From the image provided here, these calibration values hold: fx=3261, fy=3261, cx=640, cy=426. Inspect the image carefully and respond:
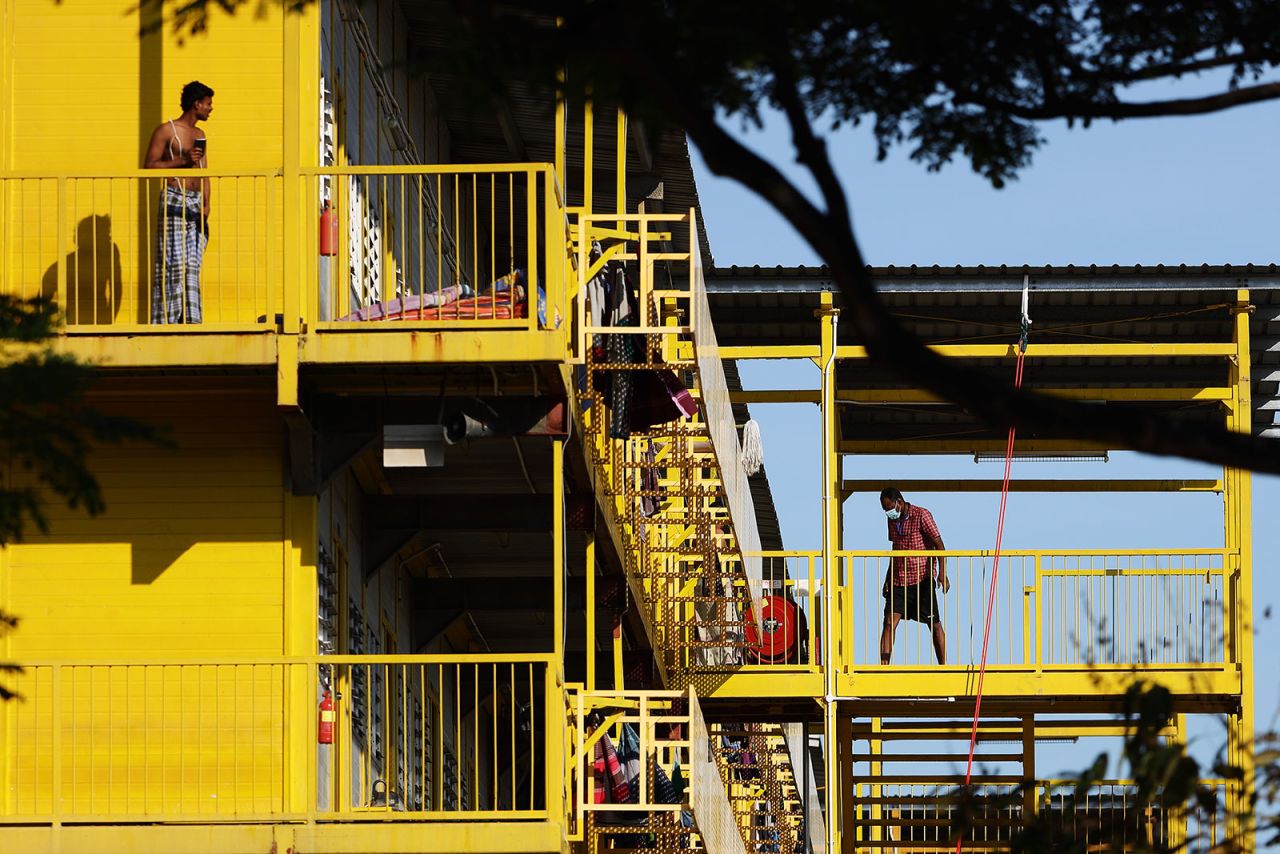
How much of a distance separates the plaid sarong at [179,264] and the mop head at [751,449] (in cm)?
1326

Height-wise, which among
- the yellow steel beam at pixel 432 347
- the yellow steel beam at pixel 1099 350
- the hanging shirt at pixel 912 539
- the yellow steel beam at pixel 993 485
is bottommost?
the hanging shirt at pixel 912 539

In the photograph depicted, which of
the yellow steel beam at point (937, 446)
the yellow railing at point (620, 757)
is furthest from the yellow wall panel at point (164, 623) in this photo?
the yellow steel beam at point (937, 446)

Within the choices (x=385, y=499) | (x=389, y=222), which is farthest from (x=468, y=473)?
(x=389, y=222)

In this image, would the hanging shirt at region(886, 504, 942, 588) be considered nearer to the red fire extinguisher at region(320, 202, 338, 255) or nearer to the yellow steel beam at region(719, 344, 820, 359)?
the yellow steel beam at region(719, 344, 820, 359)

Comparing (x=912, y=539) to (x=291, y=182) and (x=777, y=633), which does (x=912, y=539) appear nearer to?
(x=777, y=633)

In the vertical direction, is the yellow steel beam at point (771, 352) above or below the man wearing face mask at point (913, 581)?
above

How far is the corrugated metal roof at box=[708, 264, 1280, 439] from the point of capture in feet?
103

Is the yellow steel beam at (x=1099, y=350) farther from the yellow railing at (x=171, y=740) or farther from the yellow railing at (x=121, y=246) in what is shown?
the yellow railing at (x=171, y=740)

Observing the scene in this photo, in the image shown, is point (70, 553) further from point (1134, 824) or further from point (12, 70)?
point (1134, 824)

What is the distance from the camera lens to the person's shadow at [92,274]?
21.0m

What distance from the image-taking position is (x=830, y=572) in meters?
30.4

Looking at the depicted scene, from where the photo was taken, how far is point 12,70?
2155 cm

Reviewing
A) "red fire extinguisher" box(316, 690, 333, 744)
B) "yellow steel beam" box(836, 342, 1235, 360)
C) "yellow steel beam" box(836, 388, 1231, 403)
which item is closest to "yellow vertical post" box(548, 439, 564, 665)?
"red fire extinguisher" box(316, 690, 333, 744)

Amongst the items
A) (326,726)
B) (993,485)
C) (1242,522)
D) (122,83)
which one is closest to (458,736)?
(326,726)
